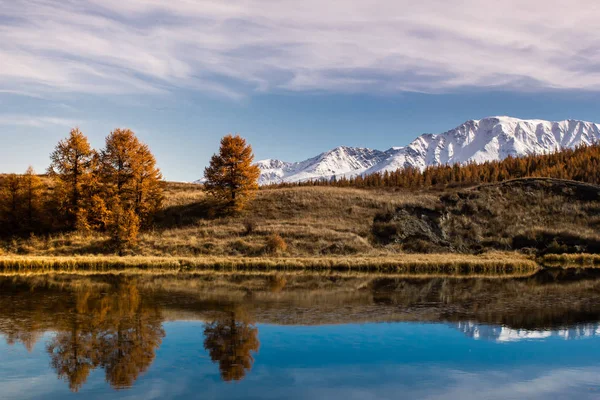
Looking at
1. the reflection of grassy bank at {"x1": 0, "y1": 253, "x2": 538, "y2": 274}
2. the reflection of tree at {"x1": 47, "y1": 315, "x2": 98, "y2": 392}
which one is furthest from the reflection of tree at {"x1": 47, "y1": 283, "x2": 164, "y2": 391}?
the reflection of grassy bank at {"x1": 0, "y1": 253, "x2": 538, "y2": 274}

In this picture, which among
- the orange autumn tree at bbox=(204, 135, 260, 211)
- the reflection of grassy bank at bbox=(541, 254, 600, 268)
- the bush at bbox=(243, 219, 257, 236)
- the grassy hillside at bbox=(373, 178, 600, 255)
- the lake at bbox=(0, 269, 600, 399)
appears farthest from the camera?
the orange autumn tree at bbox=(204, 135, 260, 211)

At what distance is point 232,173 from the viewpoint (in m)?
60.8

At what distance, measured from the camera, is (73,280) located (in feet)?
106

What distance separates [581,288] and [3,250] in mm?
47881

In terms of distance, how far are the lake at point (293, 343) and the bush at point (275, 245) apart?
19439 millimetres

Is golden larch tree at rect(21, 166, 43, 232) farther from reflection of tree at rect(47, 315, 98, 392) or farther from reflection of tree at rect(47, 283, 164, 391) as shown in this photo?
reflection of tree at rect(47, 315, 98, 392)

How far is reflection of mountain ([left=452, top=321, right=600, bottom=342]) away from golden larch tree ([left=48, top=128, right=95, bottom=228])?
143ft

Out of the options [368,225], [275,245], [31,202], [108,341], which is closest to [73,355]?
[108,341]

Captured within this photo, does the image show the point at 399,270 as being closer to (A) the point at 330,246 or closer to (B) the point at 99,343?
(A) the point at 330,246

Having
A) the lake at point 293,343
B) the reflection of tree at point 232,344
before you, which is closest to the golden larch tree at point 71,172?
the lake at point 293,343

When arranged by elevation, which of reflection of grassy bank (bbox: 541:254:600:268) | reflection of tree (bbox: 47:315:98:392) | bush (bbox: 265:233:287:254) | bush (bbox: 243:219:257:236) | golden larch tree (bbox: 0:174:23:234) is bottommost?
reflection of grassy bank (bbox: 541:254:600:268)

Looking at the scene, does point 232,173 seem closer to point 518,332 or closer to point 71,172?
point 71,172

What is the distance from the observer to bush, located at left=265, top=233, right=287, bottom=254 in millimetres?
49787

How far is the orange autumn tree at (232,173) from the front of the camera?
60438 millimetres
